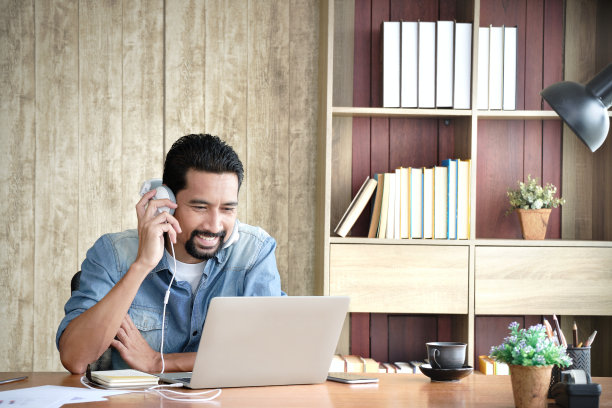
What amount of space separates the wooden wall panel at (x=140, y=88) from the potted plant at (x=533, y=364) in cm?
203

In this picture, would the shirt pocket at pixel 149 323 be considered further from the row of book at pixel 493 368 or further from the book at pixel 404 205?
the row of book at pixel 493 368

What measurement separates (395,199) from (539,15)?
1137mm

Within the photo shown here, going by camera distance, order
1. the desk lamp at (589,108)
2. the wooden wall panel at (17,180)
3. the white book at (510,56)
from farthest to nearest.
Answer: the wooden wall panel at (17,180) → the white book at (510,56) → the desk lamp at (589,108)

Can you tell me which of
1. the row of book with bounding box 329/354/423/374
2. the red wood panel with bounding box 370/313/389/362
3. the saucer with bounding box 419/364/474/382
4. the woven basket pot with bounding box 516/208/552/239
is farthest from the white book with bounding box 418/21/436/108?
the saucer with bounding box 419/364/474/382

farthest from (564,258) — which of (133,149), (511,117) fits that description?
(133,149)

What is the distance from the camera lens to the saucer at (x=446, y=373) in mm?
1615

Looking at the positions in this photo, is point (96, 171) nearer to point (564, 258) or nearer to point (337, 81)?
point (337, 81)

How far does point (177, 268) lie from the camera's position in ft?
6.72

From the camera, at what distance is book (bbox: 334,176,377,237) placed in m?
2.79

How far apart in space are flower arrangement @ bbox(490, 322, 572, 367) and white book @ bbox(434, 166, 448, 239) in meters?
1.37

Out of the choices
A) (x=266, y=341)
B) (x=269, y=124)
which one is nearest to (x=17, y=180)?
(x=269, y=124)

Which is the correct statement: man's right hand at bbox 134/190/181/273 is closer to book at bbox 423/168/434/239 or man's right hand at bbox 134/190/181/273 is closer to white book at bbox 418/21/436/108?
book at bbox 423/168/434/239

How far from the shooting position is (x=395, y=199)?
277cm

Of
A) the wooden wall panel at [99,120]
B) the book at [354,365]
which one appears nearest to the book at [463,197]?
the book at [354,365]
